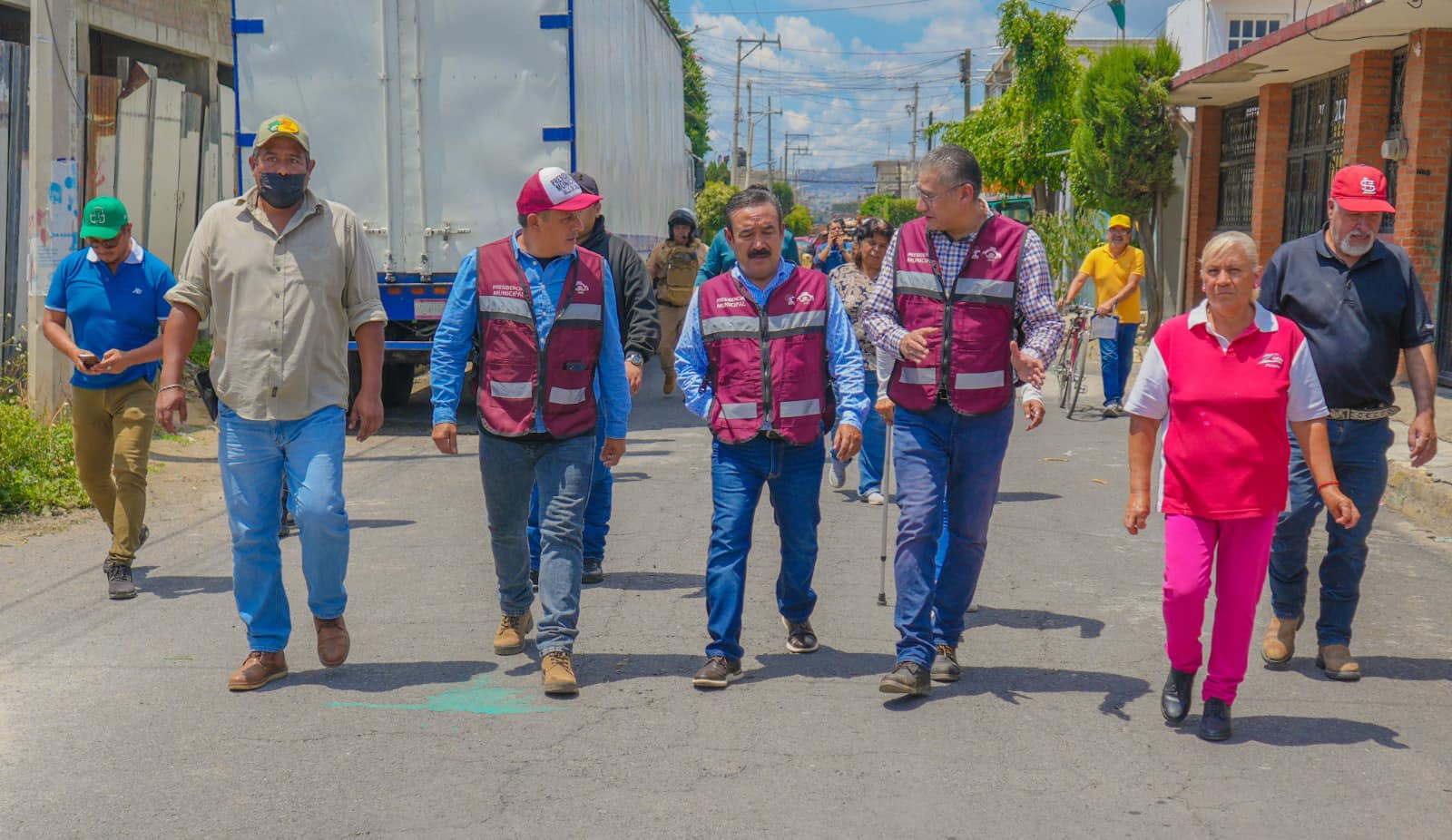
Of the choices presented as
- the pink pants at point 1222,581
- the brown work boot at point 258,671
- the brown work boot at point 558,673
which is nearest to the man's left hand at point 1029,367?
the pink pants at point 1222,581

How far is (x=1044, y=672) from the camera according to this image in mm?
5648

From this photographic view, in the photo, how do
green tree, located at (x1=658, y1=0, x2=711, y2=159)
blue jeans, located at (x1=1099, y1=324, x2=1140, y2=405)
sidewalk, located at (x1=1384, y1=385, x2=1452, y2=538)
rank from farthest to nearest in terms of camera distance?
green tree, located at (x1=658, y1=0, x2=711, y2=159)
blue jeans, located at (x1=1099, y1=324, x2=1140, y2=405)
sidewalk, located at (x1=1384, y1=385, x2=1452, y2=538)

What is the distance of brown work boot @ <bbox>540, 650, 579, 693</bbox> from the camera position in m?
5.27

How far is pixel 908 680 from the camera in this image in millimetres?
5160

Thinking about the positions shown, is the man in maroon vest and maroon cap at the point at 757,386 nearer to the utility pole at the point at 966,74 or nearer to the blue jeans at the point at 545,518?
the blue jeans at the point at 545,518

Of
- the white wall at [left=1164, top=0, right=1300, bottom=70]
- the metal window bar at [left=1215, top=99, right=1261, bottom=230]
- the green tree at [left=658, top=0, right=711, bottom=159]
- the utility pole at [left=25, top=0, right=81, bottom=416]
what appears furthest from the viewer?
the green tree at [left=658, top=0, right=711, bottom=159]

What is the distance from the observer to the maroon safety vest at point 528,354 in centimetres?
552

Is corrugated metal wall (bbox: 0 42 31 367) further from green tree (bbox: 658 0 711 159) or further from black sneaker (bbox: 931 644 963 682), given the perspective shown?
green tree (bbox: 658 0 711 159)

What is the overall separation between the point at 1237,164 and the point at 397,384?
12329 millimetres

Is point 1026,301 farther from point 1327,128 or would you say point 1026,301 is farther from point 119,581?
point 1327,128

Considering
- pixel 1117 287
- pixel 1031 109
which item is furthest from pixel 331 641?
pixel 1031 109

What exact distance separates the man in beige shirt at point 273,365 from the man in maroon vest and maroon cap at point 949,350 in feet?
6.38

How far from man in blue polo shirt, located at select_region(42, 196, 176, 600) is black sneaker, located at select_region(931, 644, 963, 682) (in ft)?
12.5

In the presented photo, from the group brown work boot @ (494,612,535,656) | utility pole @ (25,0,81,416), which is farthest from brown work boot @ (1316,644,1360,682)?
utility pole @ (25,0,81,416)
